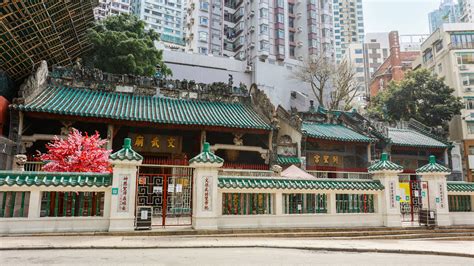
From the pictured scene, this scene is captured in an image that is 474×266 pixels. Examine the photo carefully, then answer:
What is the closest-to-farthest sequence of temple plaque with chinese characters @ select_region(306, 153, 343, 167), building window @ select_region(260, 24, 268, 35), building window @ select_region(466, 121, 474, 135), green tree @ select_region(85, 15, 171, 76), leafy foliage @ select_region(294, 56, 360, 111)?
temple plaque with chinese characters @ select_region(306, 153, 343, 167), green tree @ select_region(85, 15, 171, 76), building window @ select_region(466, 121, 474, 135), leafy foliage @ select_region(294, 56, 360, 111), building window @ select_region(260, 24, 268, 35)

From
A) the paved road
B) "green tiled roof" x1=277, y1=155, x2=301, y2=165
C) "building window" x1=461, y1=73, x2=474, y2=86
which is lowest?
the paved road

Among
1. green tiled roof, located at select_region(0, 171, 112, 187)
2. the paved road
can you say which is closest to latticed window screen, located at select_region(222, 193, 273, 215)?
the paved road

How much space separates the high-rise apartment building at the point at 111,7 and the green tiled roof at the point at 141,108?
6916 cm

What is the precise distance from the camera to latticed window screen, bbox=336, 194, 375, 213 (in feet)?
43.0

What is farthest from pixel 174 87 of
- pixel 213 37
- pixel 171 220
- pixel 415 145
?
pixel 213 37


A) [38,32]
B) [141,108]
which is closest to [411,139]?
[141,108]

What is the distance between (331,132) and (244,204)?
13498 millimetres

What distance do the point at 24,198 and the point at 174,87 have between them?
12080mm

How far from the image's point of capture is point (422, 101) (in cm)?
3462

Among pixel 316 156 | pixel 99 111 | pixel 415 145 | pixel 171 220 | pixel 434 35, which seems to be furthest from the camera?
pixel 434 35

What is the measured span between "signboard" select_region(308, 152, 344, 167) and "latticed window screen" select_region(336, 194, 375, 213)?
9.04m

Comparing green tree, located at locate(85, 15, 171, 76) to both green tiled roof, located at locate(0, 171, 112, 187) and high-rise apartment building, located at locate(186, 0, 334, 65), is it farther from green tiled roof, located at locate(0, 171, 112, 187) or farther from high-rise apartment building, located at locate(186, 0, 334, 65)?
high-rise apartment building, located at locate(186, 0, 334, 65)

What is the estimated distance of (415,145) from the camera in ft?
83.9

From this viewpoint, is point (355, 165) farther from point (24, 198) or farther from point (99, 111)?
point (24, 198)
